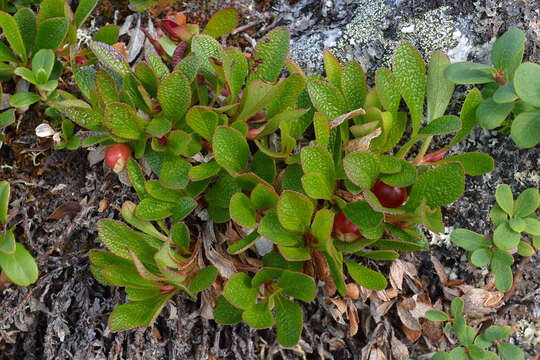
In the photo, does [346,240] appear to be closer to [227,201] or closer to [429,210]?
[429,210]

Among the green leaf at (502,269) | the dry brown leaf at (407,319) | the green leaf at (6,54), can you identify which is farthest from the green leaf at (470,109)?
the green leaf at (6,54)

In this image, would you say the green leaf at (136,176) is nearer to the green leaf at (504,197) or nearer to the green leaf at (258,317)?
the green leaf at (258,317)

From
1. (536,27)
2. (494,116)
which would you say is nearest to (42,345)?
(494,116)

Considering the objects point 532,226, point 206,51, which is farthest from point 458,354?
point 206,51

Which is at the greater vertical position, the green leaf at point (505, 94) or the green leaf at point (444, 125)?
the green leaf at point (505, 94)

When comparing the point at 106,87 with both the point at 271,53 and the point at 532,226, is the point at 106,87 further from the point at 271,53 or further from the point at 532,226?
the point at 532,226

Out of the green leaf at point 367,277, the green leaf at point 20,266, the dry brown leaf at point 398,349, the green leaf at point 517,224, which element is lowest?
the dry brown leaf at point 398,349
